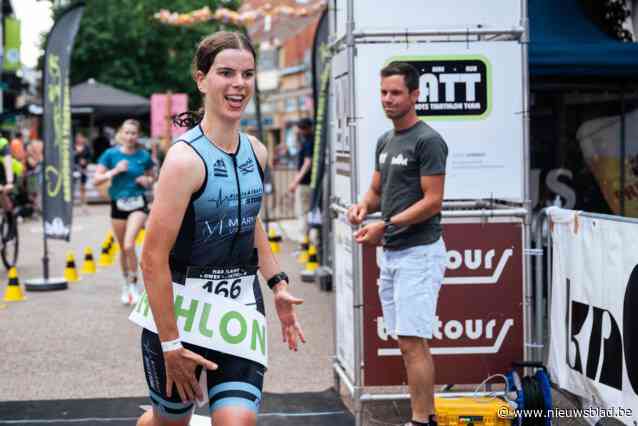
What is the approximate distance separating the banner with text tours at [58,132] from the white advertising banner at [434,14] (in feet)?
22.0

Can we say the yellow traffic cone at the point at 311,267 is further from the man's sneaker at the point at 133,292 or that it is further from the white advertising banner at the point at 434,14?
the white advertising banner at the point at 434,14

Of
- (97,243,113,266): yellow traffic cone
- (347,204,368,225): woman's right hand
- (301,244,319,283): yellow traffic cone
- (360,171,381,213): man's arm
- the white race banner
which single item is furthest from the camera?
(97,243,113,266): yellow traffic cone

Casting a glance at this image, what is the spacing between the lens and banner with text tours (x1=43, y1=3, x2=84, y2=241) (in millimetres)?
11961

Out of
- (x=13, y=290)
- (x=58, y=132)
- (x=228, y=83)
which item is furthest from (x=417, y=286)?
(x=58, y=132)

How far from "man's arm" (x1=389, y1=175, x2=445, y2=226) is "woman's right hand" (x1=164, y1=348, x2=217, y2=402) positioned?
7.18 feet

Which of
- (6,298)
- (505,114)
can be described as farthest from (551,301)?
(6,298)

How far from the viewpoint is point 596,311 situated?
5723 mm

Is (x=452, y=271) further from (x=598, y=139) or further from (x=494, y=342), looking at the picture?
(x=598, y=139)

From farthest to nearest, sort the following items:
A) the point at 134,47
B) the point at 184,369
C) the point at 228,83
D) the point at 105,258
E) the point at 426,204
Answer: the point at 134,47 < the point at 105,258 < the point at 426,204 < the point at 228,83 < the point at 184,369

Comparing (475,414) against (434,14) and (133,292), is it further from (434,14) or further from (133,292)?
(133,292)

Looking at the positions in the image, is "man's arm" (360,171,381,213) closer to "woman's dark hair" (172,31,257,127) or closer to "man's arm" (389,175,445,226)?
"man's arm" (389,175,445,226)

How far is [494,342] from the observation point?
6324mm

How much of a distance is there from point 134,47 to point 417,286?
49158 millimetres

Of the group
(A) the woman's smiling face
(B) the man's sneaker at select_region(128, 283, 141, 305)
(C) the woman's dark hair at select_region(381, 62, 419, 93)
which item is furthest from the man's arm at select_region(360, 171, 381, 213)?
(B) the man's sneaker at select_region(128, 283, 141, 305)
